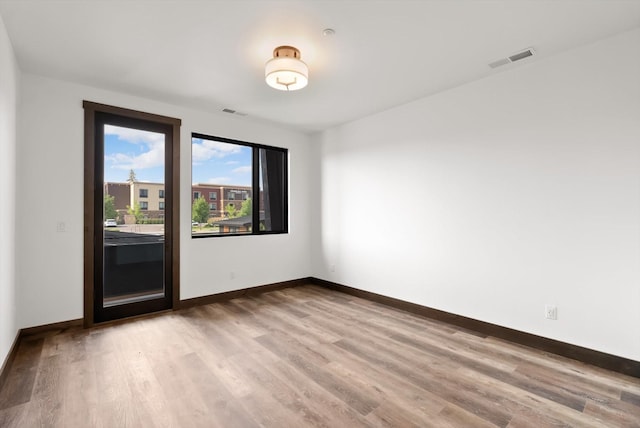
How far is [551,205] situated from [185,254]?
13.8 feet

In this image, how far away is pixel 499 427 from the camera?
1.82 m

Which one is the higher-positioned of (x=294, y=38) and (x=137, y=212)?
(x=294, y=38)

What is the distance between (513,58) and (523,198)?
132cm

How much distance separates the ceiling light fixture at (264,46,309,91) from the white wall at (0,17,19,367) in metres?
1.95

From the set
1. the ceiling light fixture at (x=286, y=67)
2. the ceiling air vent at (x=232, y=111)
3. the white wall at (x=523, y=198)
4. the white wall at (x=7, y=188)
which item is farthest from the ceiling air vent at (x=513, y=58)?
the white wall at (x=7, y=188)

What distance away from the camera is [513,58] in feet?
9.30

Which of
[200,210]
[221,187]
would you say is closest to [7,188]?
[200,210]

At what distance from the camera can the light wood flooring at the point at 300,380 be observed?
191 centimetres

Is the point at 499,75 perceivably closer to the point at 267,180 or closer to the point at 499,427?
the point at 499,427

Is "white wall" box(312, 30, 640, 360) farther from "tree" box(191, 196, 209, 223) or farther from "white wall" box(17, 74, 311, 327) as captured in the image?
"white wall" box(17, 74, 311, 327)

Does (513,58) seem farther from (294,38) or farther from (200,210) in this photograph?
(200,210)

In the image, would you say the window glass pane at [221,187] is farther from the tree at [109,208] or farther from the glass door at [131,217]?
the tree at [109,208]

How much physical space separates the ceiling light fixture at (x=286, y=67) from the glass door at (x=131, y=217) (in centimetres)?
209

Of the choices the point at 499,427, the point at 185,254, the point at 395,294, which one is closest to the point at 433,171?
the point at 395,294
